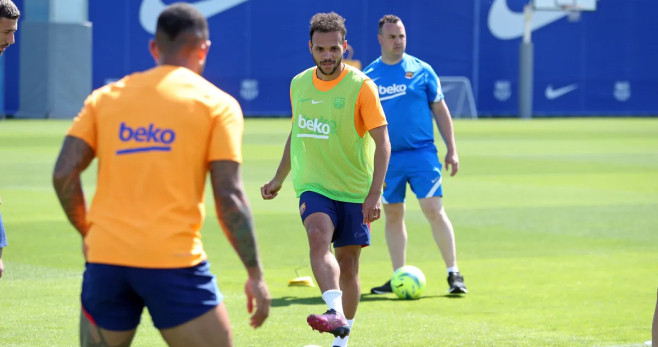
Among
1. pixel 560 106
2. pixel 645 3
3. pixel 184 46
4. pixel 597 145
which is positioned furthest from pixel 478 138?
pixel 184 46

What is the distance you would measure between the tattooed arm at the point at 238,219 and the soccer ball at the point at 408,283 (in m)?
5.13

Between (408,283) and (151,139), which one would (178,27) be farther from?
(408,283)

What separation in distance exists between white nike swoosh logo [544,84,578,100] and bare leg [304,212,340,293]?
44875 mm

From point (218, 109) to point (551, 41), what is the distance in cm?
4816

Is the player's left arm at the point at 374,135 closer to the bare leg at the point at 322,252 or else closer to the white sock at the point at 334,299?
the bare leg at the point at 322,252

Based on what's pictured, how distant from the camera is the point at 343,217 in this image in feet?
25.4

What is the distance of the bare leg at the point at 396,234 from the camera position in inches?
408

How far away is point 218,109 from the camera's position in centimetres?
466

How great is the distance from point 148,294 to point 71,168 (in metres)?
0.60

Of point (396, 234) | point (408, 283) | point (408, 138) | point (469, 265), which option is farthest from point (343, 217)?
point (469, 265)

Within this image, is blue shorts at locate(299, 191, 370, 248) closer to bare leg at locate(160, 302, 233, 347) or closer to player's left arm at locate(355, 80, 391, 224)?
player's left arm at locate(355, 80, 391, 224)

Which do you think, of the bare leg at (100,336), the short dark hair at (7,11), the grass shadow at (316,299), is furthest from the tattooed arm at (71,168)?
the grass shadow at (316,299)

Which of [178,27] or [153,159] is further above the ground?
[178,27]

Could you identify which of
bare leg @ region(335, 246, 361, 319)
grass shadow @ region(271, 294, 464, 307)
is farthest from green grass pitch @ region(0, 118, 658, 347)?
bare leg @ region(335, 246, 361, 319)
